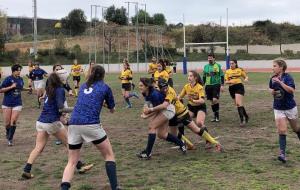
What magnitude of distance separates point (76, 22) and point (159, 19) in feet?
47.4

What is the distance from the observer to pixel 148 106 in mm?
9742

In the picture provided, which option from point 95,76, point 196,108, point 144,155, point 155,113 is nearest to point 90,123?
point 95,76

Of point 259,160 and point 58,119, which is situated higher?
point 58,119

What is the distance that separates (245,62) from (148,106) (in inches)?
2124

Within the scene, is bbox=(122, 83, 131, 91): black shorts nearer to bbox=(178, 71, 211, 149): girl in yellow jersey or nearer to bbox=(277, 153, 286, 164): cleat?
bbox=(178, 71, 211, 149): girl in yellow jersey

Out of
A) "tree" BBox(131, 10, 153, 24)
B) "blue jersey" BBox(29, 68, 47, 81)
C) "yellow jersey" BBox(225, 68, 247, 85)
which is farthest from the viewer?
"tree" BBox(131, 10, 153, 24)

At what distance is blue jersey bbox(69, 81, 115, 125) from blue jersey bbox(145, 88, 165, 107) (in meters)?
2.39

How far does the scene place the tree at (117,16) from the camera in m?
77.7

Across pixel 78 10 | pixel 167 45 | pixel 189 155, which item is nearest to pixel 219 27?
pixel 167 45

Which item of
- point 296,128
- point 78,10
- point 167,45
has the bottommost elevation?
→ point 296,128

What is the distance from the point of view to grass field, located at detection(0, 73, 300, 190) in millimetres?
8148

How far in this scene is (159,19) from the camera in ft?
287

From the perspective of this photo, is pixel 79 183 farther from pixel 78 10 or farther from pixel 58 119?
pixel 78 10

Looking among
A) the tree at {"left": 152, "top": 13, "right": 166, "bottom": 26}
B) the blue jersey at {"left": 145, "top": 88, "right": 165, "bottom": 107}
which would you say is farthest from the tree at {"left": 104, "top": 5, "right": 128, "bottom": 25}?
the blue jersey at {"left": 145, "top": 88, "right": 165, "bottom": 107}
